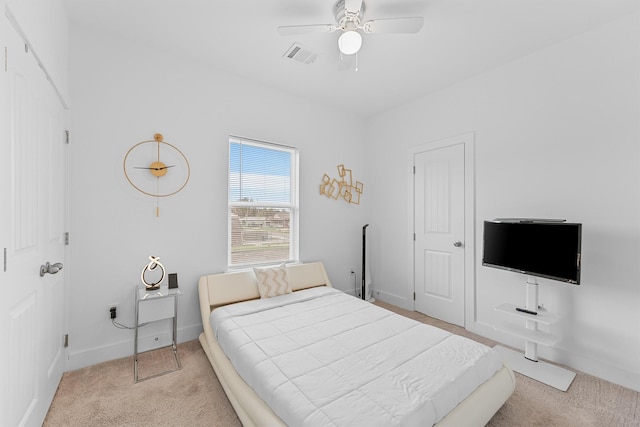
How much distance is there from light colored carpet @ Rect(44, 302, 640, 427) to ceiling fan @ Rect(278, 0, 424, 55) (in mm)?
2686

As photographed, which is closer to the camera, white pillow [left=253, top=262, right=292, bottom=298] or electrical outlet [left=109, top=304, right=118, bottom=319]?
electrical outlet [left=109, top=304, right=118, bottom=319]

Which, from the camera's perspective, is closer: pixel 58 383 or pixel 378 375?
pixel 378 375

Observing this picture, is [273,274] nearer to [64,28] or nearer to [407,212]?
[407,212]

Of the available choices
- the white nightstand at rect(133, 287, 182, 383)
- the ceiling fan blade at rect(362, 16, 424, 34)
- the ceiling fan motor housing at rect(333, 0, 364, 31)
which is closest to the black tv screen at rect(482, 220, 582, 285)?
the ceiling fan blade at rect(362, 16, 424, 34)

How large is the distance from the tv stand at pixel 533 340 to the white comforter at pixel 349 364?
82cm

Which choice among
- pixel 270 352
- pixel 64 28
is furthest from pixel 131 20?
pixel 270 352

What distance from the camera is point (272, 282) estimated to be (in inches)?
118

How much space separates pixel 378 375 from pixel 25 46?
2.60 meters

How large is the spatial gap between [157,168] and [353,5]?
7.17 feet

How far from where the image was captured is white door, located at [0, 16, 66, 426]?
4.06 feet

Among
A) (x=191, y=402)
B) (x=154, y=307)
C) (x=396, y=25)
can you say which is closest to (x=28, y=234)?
(x=154, y=307)

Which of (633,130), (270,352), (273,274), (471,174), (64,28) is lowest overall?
(270,352)

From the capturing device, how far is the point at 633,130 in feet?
7.17

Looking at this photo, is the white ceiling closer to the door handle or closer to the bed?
the door handle
